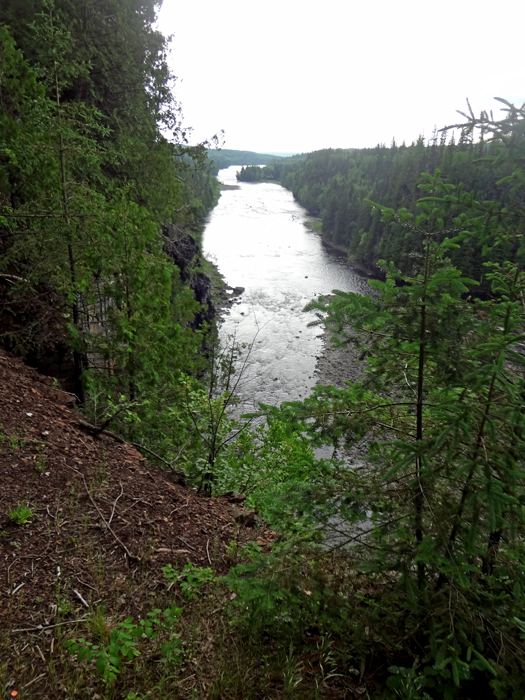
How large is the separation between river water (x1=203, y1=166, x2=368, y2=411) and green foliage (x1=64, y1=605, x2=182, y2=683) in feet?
20.6

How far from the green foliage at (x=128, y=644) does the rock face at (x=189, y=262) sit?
17545mm

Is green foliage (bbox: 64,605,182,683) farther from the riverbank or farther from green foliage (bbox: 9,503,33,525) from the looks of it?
the riverbank

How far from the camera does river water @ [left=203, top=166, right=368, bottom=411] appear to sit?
23.3m

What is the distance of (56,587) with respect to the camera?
12.0ft

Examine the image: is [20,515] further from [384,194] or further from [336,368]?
[384,194]

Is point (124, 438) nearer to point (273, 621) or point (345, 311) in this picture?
point (273, 621)

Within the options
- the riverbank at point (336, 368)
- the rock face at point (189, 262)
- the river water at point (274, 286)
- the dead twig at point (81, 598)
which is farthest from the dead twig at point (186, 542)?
the riverbank at point (336, 368)

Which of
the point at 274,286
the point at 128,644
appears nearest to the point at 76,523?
the point at 128,644

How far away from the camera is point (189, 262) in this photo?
67.5ft

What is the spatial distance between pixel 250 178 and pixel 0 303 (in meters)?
161

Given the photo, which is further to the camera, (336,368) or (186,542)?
Answer: (336,368)

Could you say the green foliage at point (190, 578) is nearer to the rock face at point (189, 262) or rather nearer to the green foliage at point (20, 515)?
the green foliage at point (20, 515)

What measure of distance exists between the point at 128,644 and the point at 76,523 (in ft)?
5.60

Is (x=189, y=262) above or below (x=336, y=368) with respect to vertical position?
above
